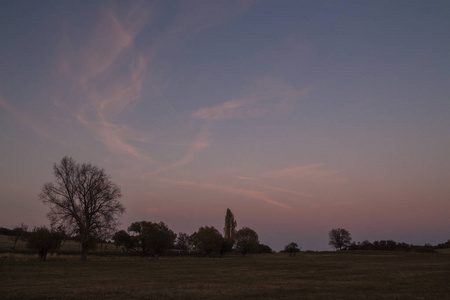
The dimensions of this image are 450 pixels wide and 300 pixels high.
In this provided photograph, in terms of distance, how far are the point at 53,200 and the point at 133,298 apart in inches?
1594

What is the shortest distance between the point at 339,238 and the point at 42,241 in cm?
10398

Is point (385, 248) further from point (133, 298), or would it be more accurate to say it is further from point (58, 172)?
point (133, 298)

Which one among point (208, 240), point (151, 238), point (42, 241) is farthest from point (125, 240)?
point (42, 241)

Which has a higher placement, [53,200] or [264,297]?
[53,200]

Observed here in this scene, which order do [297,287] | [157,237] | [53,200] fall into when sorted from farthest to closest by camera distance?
[157,237] → [53,200] → [297,287]

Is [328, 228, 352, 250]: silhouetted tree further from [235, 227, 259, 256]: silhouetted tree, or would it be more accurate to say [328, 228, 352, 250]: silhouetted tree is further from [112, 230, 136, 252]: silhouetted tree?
[112, 230, 136, 252]: silhouetted tree

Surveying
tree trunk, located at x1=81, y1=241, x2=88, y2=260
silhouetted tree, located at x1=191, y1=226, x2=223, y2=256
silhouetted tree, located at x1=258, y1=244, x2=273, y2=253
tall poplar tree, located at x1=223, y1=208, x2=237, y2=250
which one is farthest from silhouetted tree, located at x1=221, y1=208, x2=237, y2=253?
tree trunk, located at x1=81, y1=241, x2=88, y2=260

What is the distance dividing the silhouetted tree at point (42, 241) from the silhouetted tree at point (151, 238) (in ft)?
79.9

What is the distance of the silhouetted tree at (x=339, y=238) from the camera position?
120 meters

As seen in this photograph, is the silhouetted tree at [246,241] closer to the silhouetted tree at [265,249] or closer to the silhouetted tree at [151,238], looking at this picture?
the silhouetted tree at [151,238]

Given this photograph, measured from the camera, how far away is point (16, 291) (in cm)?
1628

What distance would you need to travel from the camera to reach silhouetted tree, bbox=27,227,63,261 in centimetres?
4281

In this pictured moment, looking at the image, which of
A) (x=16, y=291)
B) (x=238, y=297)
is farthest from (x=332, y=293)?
(x=16, y=291)

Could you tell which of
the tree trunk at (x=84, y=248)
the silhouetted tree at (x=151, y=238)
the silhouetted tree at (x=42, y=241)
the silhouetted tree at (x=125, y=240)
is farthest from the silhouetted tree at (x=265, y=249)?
the silhouetted tree at (x=42, y=241)
